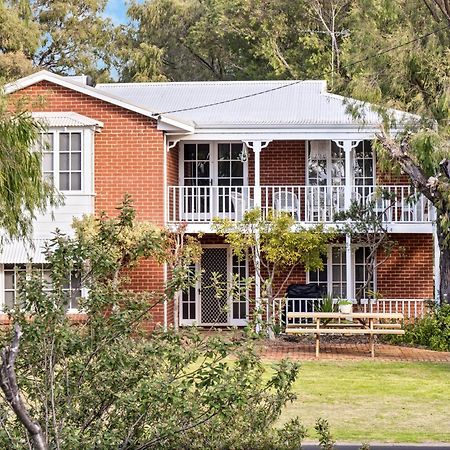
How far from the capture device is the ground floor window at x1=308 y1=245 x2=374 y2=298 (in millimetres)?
26812

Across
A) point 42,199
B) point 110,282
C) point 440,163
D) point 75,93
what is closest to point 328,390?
point 42,199

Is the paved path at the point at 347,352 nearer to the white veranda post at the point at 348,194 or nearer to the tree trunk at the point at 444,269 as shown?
the tree trunk at the point at 444,269

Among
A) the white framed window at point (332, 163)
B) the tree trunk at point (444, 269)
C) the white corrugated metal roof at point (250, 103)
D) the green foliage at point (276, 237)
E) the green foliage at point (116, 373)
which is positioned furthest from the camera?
the white framed window at point (332, 163)

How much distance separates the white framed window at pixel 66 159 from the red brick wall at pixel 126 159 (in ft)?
1.27

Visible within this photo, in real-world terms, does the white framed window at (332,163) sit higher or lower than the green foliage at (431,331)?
higher

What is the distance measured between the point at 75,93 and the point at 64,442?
19000 mm

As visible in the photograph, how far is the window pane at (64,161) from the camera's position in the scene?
24.8 m

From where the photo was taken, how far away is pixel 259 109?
2702 cm

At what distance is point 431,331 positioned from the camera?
2241cm

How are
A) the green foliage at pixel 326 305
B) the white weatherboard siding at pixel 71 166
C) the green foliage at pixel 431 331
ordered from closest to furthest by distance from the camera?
the green foliage at pixel 431 331, the green foliage at pixel 326 305, the white weatherboard siding at pixel 71 166

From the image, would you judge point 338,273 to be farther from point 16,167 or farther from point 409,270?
point 16,167

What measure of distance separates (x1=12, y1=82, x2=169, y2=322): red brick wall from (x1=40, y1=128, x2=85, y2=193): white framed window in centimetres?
39

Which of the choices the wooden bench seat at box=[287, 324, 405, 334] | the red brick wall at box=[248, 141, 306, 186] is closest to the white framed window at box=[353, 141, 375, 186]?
the red brick wall at box=[248, 141, 306, 186]

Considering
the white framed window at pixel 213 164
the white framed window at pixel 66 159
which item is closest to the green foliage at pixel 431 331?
the white framed window at pixel 213 164
